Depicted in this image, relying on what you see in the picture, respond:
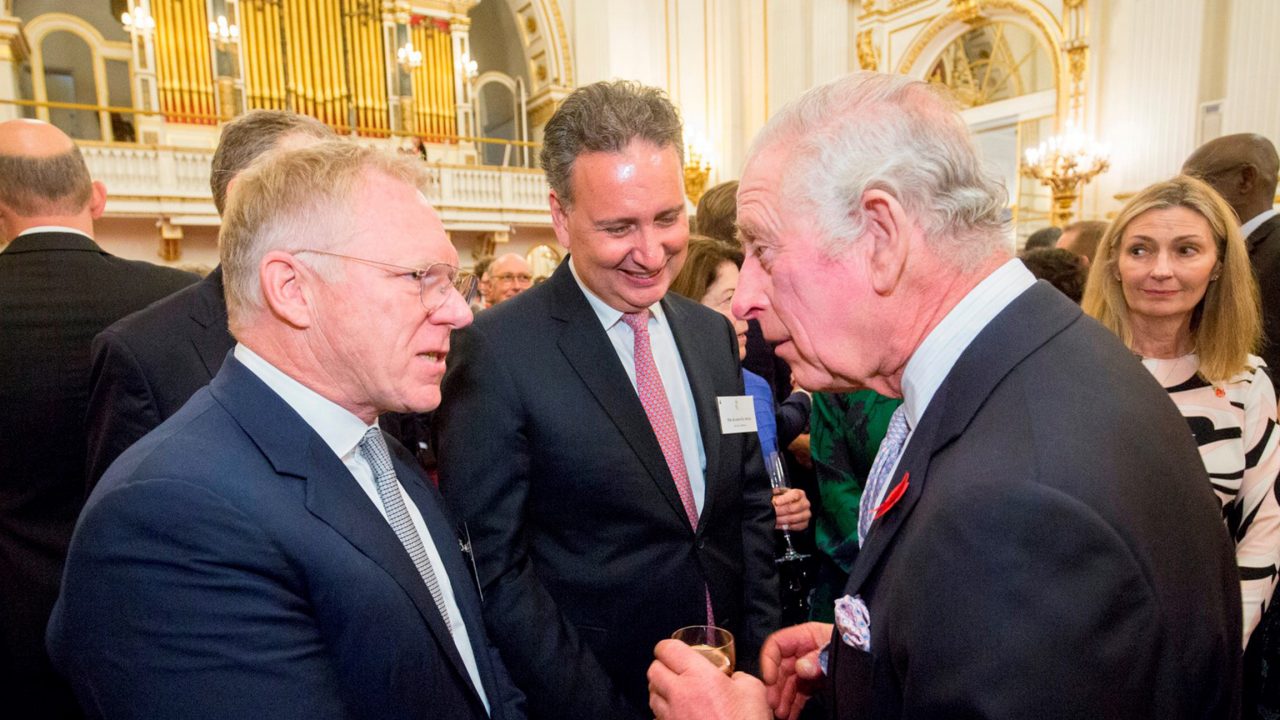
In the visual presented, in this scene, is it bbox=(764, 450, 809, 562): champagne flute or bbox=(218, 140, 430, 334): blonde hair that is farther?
bbox=(764, 450, 809, 562): champagne flute

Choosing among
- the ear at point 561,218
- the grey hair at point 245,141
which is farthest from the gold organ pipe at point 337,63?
the ear at point 561,218

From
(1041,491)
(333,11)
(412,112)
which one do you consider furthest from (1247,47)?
(333,11)

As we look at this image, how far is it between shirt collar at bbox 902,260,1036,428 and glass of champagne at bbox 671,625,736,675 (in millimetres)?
549

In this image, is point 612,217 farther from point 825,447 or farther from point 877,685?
point 877,685

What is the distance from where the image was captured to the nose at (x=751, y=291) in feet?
3.72

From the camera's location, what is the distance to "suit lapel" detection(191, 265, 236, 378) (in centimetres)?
164

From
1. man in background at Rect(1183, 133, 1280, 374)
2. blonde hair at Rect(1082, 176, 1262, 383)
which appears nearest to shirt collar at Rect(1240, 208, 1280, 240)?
A: man in background at Rect(1183, 133, 1280, 374)

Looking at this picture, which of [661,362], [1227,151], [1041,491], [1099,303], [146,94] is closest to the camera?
[1041,491]

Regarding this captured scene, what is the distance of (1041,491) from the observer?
0.70 m

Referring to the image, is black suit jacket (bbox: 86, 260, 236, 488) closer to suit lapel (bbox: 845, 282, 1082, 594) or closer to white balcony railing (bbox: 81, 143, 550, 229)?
suit lapel (bbox: 845, 282, 1082, 594)

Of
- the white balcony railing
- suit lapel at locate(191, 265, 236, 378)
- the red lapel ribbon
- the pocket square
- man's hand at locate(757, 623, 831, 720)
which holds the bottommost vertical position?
man's hand at locate(757, 623, 831, 720)

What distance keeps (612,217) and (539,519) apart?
67cm

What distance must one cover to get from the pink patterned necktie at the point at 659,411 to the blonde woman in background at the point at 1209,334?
1294 mm

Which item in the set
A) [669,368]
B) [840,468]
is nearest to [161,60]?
[669,368]
